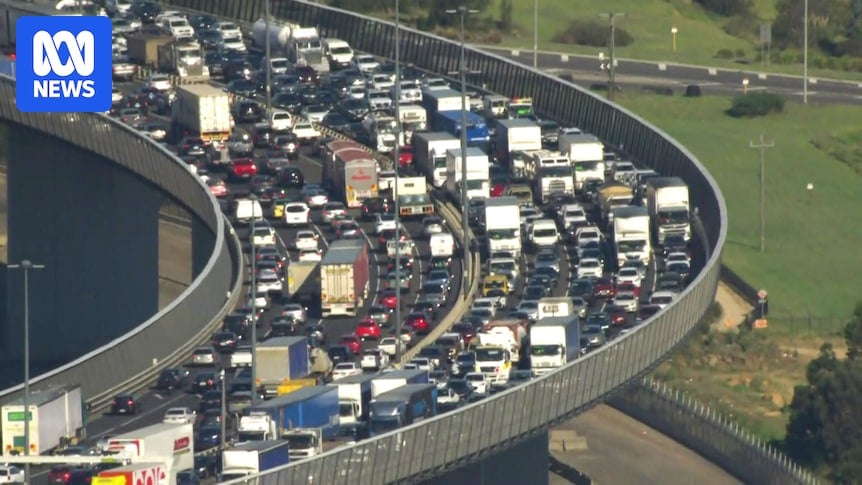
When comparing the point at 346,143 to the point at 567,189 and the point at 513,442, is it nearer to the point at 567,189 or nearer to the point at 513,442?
the point at 567,189

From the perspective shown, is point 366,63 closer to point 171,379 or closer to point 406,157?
point 406,157

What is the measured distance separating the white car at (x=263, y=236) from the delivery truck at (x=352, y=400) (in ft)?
91.2

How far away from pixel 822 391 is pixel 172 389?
2555cm

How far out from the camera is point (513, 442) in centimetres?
6234

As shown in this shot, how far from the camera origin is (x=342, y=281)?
8231 cm

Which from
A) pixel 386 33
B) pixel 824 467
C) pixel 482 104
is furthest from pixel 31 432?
pixel 386 33

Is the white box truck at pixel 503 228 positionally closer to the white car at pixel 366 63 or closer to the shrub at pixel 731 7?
the white car at pixel 366 63

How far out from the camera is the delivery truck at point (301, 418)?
58147mm

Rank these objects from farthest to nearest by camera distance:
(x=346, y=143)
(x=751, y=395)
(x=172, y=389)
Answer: (x=346, y=143) → (x=751, y=395) → (x=172, y=389)

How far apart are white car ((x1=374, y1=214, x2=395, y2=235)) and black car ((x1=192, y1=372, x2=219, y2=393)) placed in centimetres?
2428

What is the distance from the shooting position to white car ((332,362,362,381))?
237 feet

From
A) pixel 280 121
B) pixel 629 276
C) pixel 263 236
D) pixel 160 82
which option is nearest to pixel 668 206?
pixel 629 276

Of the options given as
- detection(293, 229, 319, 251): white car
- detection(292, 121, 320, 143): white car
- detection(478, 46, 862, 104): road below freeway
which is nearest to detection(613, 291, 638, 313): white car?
detection(293, 229, 319, 251): white car

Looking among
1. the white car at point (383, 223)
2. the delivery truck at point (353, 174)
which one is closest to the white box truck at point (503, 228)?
the white car at point (383, 223)
